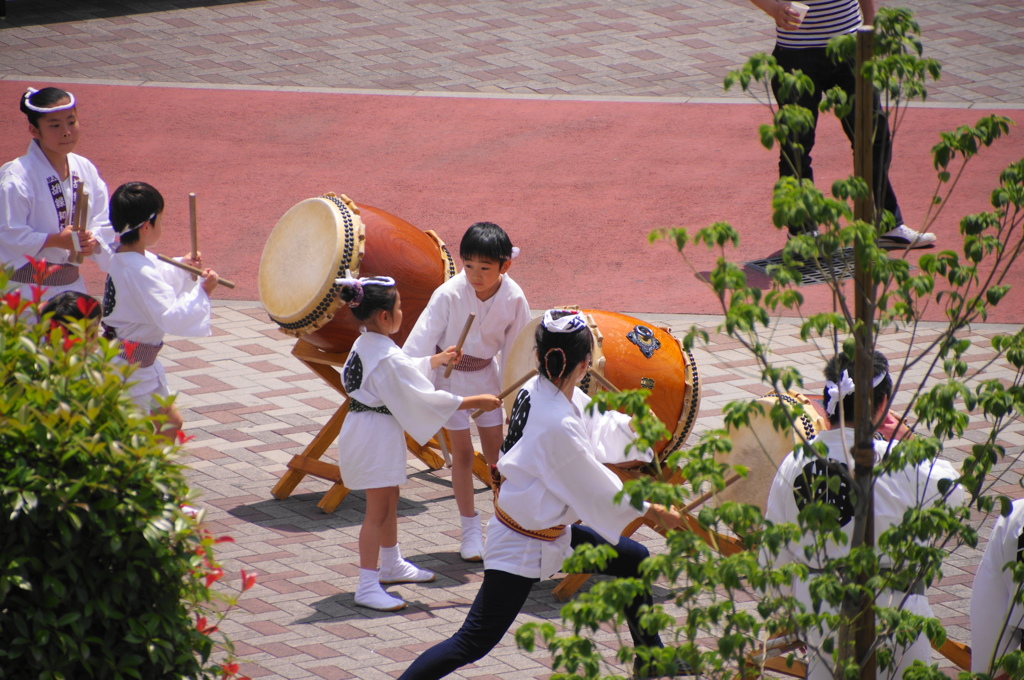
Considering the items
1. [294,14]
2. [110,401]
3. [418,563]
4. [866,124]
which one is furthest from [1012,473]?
[294,14]

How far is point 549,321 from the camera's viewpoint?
3846 millimetres

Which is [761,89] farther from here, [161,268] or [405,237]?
[161,268]

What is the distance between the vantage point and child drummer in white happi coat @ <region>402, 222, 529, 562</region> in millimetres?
4941

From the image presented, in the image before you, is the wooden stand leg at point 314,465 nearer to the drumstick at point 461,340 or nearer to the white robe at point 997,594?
the drumstick at point 461,340

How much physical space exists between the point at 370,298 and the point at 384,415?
0.46 m

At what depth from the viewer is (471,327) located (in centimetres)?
506

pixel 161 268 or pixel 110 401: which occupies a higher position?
pixel 110 401

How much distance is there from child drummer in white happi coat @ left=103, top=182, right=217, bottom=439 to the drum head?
18.8 inches

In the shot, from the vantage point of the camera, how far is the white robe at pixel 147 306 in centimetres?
484

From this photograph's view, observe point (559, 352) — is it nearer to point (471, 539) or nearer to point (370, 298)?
point (370, 298)

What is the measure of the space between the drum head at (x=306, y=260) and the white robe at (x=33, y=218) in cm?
70

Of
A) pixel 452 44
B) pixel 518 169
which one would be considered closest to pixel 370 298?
pixel 518 169

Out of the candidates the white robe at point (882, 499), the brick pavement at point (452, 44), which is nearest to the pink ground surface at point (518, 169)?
the brick pavement at point (452, 44)

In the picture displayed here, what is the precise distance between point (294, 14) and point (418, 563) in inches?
403
